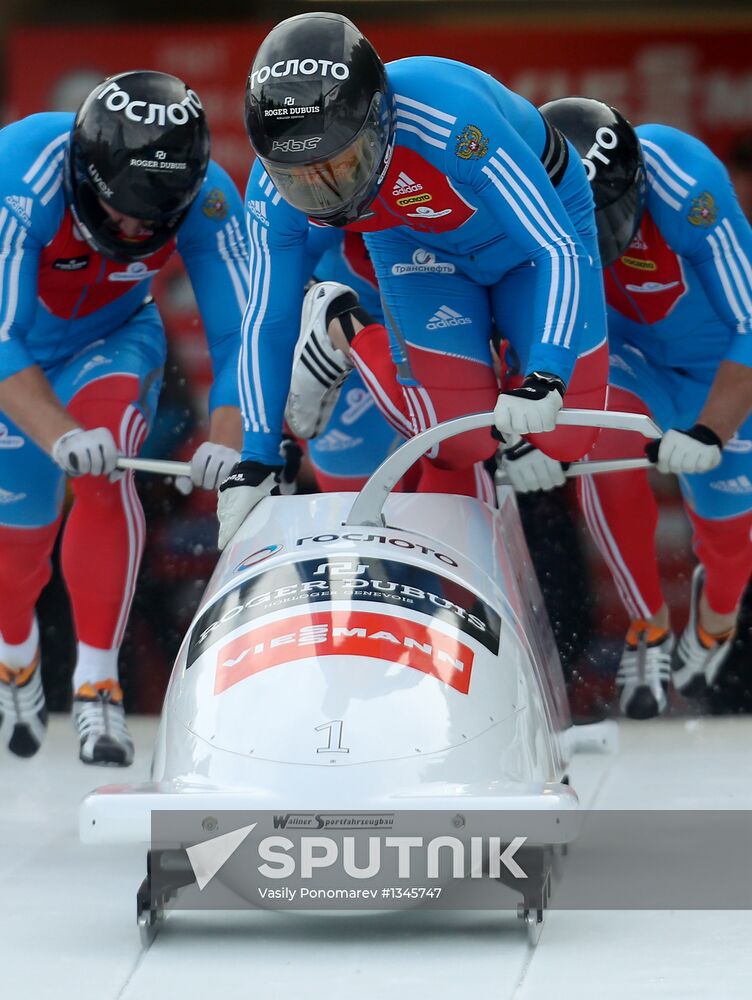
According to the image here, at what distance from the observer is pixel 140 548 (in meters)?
4.10

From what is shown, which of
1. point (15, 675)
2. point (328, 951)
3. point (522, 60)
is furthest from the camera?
point (522, 60)

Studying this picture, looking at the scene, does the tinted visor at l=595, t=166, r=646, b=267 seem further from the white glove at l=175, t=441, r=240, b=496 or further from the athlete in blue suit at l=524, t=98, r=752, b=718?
the white glove at l=175, t=441, r=240, b=496

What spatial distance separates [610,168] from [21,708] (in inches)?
79.0

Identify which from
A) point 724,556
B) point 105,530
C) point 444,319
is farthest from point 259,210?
point 724,556

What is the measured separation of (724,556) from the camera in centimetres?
463

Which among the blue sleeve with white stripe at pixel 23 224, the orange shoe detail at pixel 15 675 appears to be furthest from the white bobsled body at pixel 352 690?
the orange shoe detail at pixel 15 675

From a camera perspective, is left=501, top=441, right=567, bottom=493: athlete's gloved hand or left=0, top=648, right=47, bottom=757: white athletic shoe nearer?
left=501, top=441, right=567, bottom=493: athlete's gloved hand

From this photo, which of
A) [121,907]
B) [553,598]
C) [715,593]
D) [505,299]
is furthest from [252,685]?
[553,598]

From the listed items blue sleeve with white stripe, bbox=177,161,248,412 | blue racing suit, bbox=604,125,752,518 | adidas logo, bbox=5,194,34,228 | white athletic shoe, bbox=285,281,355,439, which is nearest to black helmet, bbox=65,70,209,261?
adidas logo, bbox=5,194,34,228

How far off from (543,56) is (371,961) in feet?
12.1

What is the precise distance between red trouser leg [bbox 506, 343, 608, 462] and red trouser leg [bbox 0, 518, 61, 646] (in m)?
1.32

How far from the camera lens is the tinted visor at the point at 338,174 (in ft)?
10.2

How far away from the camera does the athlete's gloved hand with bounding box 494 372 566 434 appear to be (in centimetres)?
309

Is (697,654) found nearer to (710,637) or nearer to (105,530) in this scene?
(710,637)
